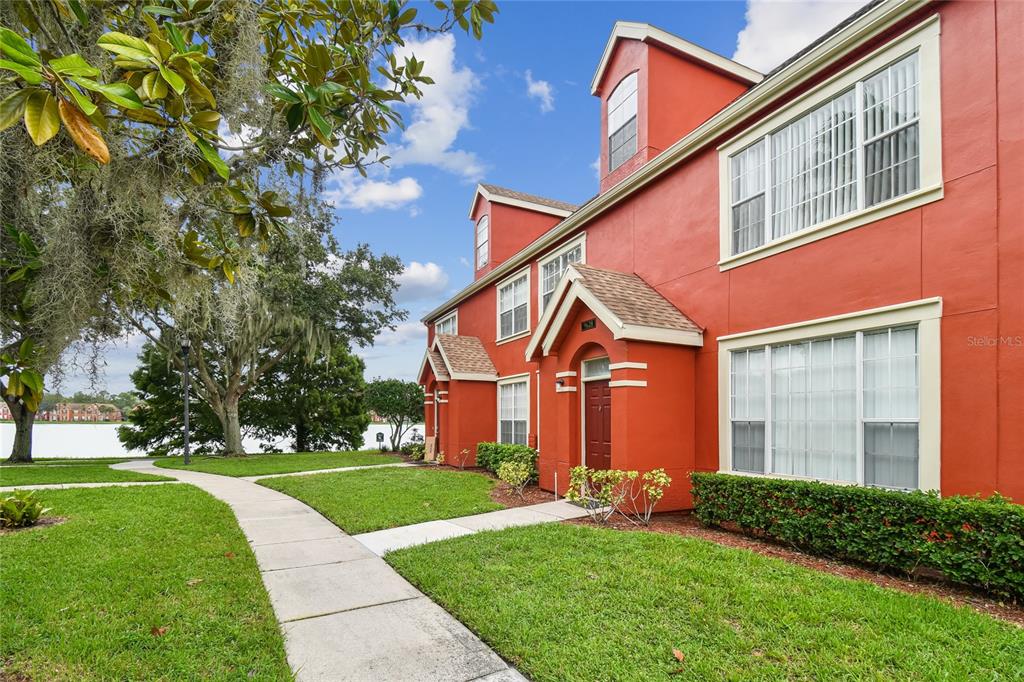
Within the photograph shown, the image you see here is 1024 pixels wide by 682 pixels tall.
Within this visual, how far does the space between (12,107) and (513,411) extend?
1386 cm

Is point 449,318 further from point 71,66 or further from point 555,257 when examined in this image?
point 71,66

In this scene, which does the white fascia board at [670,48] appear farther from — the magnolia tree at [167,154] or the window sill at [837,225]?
the magnolia tree at [167,154]

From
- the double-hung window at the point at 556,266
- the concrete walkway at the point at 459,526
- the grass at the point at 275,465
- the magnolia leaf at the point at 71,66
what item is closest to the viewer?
the magnolia leaf at the point at 71,66

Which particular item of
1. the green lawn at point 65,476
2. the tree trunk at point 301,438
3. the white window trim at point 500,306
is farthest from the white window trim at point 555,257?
the tree trunk at point 301,438

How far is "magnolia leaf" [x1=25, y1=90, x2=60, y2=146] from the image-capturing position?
190 centimetres

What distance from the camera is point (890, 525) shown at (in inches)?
217

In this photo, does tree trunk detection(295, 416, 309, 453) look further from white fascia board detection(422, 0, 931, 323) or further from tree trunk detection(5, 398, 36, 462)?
white fascia board detection(422, 0, 931, 323)

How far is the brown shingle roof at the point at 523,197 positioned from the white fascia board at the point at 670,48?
5.96 m

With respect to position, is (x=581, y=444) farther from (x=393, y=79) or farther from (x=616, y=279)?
(x=393, y=79)

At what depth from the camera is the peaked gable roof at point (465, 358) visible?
16250 millimetres

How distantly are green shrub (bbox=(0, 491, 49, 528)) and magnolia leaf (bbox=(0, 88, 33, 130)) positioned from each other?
7657mm

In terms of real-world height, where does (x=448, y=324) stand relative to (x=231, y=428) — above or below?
above

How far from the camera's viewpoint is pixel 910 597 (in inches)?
185

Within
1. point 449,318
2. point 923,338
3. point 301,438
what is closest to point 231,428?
point 301,438
